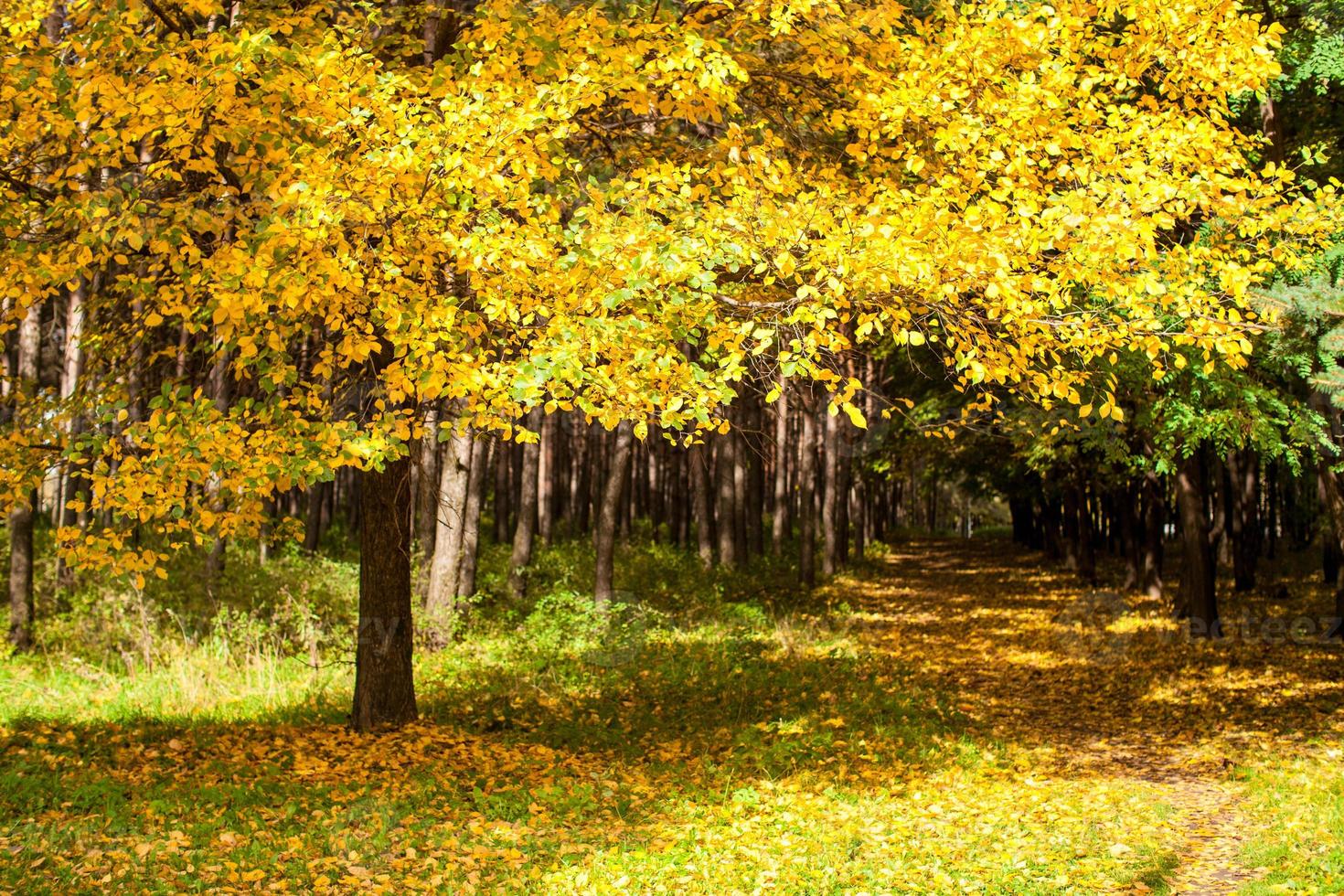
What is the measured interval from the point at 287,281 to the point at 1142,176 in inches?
201

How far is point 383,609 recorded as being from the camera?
9.66 metres

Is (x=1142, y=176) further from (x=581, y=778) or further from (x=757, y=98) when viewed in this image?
(x=581, y=778)

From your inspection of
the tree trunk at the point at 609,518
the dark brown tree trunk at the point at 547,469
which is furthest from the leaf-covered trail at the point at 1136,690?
the dark brown tree trunk at the point at 547,469

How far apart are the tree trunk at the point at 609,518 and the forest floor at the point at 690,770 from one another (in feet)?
3.33

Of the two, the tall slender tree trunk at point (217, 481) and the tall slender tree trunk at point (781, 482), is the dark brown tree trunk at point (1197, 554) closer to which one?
the tall slender tree trunk at point (781, 482)

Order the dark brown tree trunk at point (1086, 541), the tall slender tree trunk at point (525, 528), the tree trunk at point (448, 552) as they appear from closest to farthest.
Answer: the tree trunk at point (448, 552), the tall slender tree trunk at point (525, 528), the dark brown tree trunk at point (1086, 541)

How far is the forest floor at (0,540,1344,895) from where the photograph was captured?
21.3ft

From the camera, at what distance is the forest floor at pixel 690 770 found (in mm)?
6480

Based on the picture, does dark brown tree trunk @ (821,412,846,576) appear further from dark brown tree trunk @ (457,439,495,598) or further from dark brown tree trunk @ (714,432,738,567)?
dark brown tree trunk @ (457,439,495,598)

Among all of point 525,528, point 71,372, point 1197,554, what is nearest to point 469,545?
point 525,528

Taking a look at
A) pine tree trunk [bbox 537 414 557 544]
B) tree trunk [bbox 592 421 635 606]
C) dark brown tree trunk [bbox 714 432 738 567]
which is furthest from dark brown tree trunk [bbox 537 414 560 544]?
tree trunk [bbox 592 421 635 606]

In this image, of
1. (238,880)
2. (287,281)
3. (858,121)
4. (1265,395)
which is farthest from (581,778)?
(1265,395)

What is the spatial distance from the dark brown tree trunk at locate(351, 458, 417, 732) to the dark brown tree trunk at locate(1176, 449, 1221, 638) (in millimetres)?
12162

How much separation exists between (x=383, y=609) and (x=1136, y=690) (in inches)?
367
